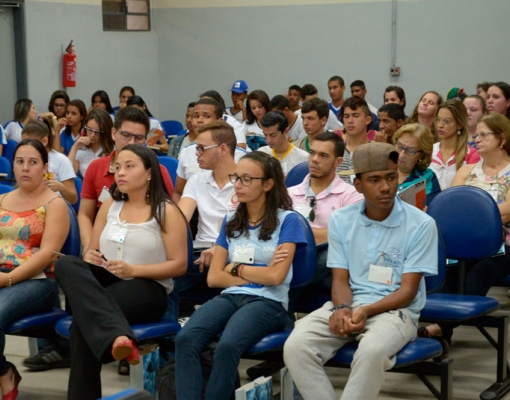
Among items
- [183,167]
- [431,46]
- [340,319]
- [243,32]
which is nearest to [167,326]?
[340,319]

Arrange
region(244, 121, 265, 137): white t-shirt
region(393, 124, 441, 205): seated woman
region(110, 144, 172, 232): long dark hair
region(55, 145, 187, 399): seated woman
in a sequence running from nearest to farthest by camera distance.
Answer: region(55, 145, 187, 399): seated woman < region(110, 144, 172, 232): long dark hair < region(393, 124, 441, 205): seated woman < region(244, 121, 265, 137): white t-shirt

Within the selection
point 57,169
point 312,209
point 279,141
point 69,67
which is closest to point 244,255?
point 312,209

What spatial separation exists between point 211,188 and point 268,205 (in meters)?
0.74

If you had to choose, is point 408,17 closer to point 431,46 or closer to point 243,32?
point 431,46

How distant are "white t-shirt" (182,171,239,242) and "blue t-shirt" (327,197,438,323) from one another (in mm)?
960

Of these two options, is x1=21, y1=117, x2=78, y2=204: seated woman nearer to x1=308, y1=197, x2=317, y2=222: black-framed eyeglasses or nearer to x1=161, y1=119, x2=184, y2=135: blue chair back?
x1=308, y1=197, x2=317, y2=222: black-framed eyeglasses

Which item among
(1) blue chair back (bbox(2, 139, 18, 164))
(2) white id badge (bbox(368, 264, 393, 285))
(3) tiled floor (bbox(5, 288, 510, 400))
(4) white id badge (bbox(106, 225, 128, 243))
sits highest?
(1) blue chair back (bbox(2, 139, 18, 164))

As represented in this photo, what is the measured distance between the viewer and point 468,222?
3.75 meters

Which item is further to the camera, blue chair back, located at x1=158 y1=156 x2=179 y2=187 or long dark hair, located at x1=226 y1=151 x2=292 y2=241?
blue chair back, located at x1=158 y1=156 x2=179 y2=187

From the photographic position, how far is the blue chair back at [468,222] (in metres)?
3.70

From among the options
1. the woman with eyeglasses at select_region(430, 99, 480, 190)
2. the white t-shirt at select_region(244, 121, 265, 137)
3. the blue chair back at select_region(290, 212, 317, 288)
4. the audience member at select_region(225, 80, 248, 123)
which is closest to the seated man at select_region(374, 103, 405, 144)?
the woman with eyeglasses at select_region(430, 99, 480, 190)

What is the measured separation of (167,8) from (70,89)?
2.10m

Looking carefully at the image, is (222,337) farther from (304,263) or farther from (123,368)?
(123,368)

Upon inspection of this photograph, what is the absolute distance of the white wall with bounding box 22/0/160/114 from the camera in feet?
32.9
